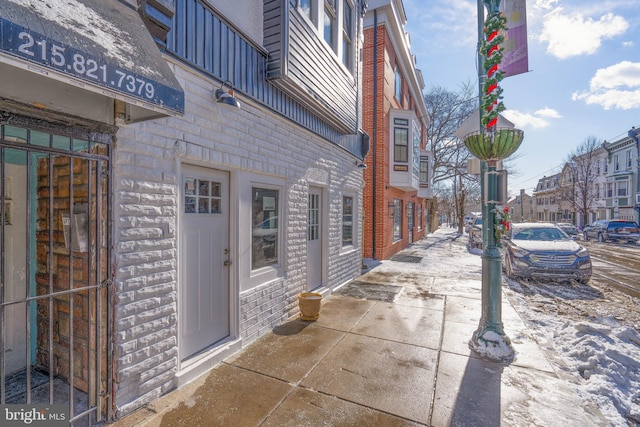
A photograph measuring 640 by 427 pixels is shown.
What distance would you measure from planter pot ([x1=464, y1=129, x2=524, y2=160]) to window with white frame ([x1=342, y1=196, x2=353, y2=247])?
12.2ft

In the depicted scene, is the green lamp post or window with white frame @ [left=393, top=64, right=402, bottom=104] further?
window with white frame @ [left=393, top=64, right=402, bottom=104]

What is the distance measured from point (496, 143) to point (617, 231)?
23.0m

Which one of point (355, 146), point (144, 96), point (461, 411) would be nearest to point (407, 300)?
point (461, 411)

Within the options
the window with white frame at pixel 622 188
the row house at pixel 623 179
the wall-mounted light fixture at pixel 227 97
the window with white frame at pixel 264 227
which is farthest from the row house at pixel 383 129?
the window with white frame at pixel 622 188

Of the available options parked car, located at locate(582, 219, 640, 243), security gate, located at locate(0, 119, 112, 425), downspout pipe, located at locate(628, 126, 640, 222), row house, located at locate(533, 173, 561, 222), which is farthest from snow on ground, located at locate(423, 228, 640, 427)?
row house, located at locate(533, 173, 561, 222)

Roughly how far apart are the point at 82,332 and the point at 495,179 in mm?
4850

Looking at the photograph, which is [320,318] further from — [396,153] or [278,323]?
[396,153]

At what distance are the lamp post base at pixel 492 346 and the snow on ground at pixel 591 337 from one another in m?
0.52

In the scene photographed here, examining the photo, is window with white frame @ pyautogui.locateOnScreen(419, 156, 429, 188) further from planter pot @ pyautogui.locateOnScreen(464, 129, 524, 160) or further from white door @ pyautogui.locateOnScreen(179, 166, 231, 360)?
white door @ pyautogui.locateOnScreen(179, 166, 231, 360)

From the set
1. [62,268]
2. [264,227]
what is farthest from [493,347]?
[62,268]

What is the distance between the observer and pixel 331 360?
11.8 feet

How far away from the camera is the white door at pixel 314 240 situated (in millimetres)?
5848

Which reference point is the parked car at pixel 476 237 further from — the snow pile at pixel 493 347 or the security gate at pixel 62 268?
the security gate at pixel 62 268

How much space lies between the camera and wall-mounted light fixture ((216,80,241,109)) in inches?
131
